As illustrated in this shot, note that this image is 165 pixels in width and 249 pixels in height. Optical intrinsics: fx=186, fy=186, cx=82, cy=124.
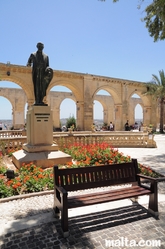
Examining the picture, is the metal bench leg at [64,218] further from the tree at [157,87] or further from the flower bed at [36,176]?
the tree at [157,87]

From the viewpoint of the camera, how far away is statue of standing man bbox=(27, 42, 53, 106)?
657 centimetres

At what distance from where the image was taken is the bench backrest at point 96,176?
10.5 feet

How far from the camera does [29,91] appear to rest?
53.8 feet

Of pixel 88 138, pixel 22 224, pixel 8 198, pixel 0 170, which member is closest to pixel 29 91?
pixel 88 138

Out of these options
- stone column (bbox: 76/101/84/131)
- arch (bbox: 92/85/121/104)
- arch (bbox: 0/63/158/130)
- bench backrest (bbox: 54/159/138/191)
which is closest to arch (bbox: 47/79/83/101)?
arch (bbox: 0/63/158/130)

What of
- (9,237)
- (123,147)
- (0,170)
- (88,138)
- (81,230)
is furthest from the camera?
(123,147)

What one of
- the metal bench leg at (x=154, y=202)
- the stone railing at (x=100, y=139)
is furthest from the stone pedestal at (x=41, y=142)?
the metal bench leg at (x=154, y=202)

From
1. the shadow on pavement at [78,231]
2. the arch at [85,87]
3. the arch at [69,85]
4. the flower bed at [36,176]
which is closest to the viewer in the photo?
the shadow on pavement at [78,231]

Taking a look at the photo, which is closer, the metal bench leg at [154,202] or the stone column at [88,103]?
the metal bench leg at [154,202]

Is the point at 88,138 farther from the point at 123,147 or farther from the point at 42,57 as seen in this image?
the point at 42,57

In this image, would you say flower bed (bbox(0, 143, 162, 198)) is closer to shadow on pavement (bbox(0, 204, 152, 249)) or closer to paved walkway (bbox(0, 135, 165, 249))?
paved walkway (bbox(0, 135, 165, 249))

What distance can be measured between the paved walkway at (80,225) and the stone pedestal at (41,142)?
227 cm

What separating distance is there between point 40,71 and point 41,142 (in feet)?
8.24

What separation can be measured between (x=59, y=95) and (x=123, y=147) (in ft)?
53.6
